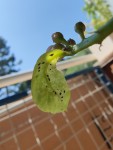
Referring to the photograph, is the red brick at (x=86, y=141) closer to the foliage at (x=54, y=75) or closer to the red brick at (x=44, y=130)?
the red brick at (x=44, y=130)

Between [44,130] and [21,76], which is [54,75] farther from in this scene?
[44,130]

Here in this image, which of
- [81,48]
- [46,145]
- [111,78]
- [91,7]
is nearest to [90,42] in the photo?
[81,48]

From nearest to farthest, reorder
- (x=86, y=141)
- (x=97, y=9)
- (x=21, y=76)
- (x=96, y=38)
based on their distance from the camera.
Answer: (x=96, y=38), (x=21, y=76), (x=86, y=141), (x=97, y=9)

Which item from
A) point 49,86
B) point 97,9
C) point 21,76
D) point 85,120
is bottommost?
point 49,86

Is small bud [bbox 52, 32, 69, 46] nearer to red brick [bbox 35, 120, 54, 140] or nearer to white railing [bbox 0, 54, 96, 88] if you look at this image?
white railing [bbox 0, 54, 96, 88]

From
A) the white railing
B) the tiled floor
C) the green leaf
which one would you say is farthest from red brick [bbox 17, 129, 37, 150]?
the green leaf

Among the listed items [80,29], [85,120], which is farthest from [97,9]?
[80,29]

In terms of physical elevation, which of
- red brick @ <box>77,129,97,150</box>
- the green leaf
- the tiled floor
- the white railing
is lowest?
the green leaf
